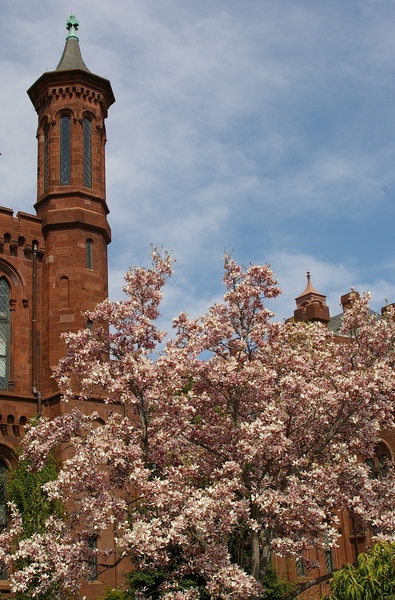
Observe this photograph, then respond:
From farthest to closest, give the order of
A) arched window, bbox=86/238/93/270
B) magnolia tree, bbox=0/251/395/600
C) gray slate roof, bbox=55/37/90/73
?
gray slate roof, bbox=55/37/90/73
arched window, bbox=86/238/93/270
magnolia tree, bbox=0/251/395/600

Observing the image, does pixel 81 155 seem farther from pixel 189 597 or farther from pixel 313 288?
pixel 313 288

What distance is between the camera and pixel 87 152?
30.1 m

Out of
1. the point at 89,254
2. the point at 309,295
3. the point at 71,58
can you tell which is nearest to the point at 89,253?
the point at 89,254

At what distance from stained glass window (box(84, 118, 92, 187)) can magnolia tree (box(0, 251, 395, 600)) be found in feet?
38.6

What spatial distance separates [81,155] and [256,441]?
55.9 feet

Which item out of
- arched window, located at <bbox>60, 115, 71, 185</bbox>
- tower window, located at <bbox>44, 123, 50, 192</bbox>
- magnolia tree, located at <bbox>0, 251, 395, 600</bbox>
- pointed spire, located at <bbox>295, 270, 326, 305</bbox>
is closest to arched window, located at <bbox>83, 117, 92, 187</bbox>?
arched window, located at <bbox>60, 115, 71, 185</bbox>

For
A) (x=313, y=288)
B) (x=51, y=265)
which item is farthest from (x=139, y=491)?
(x=313, y=288)

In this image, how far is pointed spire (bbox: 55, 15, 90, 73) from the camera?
31.1 metres

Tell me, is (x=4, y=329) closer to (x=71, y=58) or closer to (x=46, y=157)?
(x=46, y=157)

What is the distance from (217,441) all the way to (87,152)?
51.5ft

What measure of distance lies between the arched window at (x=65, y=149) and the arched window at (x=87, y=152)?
0.67 m

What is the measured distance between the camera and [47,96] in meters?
30.5

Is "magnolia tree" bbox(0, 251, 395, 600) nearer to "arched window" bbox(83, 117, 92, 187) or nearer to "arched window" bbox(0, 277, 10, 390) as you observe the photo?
"arched window" bbox(0, 277, 10, 390)

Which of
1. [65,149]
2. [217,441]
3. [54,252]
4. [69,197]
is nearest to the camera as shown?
[217,441]
